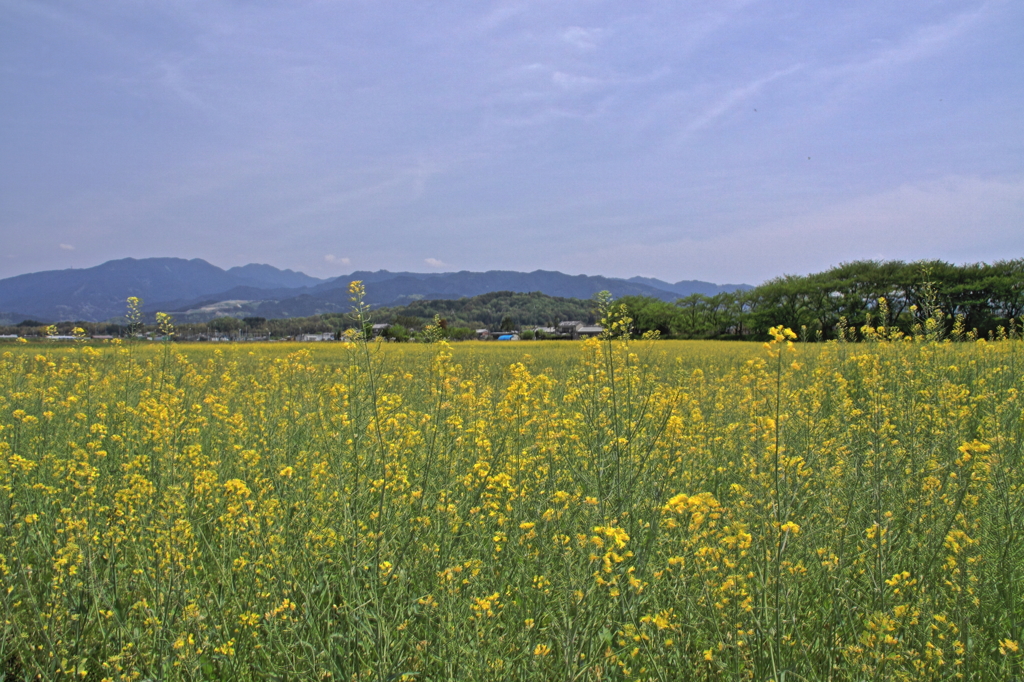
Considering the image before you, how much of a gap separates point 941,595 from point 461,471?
3326 mm

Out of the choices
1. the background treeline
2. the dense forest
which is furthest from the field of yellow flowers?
the background treeline

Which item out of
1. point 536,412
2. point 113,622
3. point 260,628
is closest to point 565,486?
point 536,412

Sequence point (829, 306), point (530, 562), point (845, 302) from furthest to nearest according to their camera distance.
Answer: point (829, 306)
point (845, 302)
point (530, 562)

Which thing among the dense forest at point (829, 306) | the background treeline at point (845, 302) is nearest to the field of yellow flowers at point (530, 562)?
the dense forest at point (829, 306)

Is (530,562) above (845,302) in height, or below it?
below

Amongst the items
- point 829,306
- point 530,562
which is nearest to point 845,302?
point 829,306

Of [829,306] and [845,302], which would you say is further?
[829,306]

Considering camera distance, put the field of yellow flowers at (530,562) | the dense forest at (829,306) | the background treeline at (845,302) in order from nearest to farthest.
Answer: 1. the field of yellow flowers at (530,562)
2. the dense forest at (829,306)
3. the background treeline at (845,302)

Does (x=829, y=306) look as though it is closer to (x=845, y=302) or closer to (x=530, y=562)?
(x=845, y=302)

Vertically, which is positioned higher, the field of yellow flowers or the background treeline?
the background treeline

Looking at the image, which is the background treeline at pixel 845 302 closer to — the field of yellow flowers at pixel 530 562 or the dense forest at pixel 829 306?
the dense forest at pixel 829 306

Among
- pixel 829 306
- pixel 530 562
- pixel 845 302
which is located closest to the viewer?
pixel 530 562

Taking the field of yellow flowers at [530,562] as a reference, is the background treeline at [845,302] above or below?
above

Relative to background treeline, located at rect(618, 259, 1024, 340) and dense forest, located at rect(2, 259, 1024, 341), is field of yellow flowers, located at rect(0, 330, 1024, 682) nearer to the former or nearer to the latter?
dense forest, located at rect(2, 259, 1024, 341)
